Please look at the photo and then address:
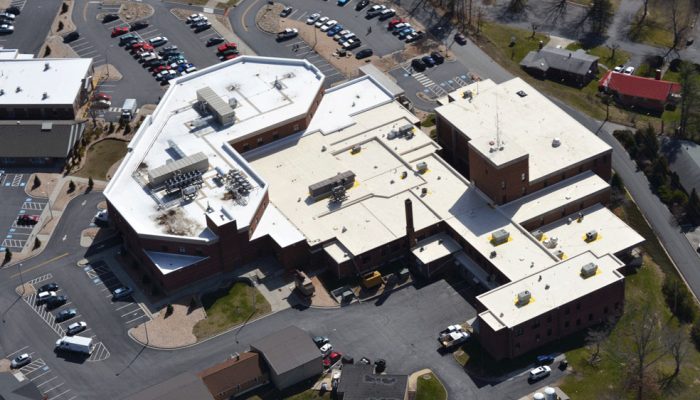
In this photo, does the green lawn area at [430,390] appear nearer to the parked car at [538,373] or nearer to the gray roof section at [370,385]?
the gray roof section at [370,385]

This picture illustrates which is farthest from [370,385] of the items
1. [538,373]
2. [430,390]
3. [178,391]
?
[178,391]

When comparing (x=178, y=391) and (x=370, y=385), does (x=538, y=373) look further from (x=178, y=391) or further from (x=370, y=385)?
(x=178, y=391)

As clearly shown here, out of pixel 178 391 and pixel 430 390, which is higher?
pixel 430 390

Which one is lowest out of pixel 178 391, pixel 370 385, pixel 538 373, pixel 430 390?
pixel 178 391

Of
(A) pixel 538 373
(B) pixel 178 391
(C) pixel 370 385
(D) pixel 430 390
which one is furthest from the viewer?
(A) pixel 538 373

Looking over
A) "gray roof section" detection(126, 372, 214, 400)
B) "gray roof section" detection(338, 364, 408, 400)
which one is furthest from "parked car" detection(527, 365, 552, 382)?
"gray roof section" detection(126, 372, 214, 400)

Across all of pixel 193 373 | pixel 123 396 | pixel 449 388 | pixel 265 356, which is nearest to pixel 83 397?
pixel 123 396

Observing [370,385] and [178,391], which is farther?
[370,385]

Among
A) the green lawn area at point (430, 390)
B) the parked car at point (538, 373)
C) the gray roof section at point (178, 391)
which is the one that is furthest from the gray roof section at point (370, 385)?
the gray roof section at point (178, 391)

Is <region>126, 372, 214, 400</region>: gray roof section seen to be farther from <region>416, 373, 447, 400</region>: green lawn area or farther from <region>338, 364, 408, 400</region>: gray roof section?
<region>416, 373, 447, 400</region>: green lawn area
